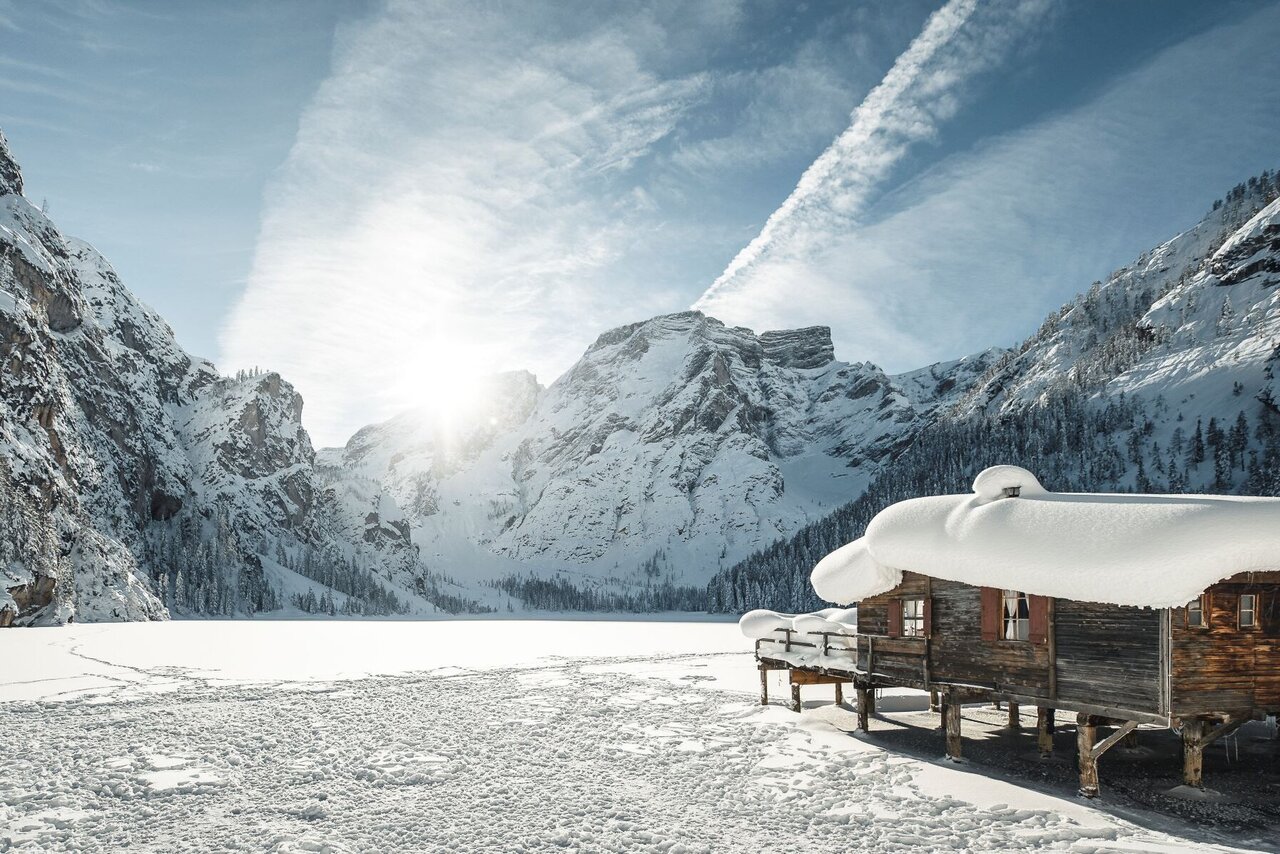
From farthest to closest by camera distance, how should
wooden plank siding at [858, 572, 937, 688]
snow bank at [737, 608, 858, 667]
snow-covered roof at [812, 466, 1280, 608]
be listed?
snow bank at [737, 608, 858, 667], wooden plank siding at [858, 572, 937, 688], snow-covered roof at [812, 466, 1280, 608]

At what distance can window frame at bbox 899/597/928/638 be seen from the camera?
24.0 m

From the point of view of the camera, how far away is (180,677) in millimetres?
38875

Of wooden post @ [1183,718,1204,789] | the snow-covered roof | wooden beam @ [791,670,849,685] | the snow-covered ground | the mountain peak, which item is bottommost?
the snow-covered ground

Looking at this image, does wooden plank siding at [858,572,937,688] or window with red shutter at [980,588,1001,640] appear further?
wooden plank siding at [858,572,937,688]

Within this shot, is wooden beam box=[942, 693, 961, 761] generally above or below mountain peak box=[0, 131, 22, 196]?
below

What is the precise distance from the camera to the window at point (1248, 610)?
18.4m

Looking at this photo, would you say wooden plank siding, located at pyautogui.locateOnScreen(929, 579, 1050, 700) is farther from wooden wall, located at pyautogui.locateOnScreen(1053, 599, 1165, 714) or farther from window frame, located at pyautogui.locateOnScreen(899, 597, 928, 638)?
window frame, located at pyautogui.locateOnScreen(899, 597, 928, 638)

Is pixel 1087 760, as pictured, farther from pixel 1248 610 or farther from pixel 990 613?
pixel 1248 610

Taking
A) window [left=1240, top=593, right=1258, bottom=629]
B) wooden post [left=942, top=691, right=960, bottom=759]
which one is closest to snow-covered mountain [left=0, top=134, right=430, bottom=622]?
wooden post [left=942, top=691, right=960, bottom=759]

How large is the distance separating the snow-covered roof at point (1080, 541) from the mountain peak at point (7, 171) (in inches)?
8069

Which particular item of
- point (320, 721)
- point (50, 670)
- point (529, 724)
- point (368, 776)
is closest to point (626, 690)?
point (529, 724)

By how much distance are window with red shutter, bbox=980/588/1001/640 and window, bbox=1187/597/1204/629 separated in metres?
4.44

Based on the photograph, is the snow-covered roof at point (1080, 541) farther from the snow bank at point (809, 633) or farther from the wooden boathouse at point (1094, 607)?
the snow bank at point (809, 633)

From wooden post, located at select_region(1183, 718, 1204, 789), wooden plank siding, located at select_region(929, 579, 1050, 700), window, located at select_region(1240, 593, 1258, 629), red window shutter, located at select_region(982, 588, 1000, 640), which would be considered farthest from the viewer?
red window shutter, located at select_region(982, 588, 1000, 640)
